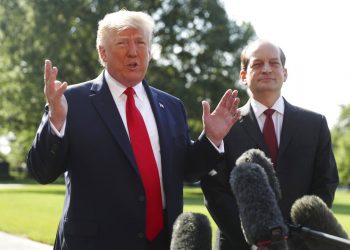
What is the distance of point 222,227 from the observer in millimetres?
3502

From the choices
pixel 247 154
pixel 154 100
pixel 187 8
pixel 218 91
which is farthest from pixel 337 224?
pixel 187 8

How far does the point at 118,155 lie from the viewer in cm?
319

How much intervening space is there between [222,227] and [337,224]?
4.50 ft

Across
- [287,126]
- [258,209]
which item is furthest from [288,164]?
[258,209]

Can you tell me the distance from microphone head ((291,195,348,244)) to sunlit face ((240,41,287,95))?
159 centimetres

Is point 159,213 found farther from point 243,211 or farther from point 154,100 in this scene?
point 243,211

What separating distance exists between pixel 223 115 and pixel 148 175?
1.55 ft

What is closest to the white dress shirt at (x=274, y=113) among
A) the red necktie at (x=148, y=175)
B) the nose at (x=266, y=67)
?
the nose at (x=266, y=67)

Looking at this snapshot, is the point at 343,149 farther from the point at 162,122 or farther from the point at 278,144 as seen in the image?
the point at 162,122

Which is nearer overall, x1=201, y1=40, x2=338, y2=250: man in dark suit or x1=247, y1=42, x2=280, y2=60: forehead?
x1=201, y1=40, x2=338, y2=250: man in dark suit

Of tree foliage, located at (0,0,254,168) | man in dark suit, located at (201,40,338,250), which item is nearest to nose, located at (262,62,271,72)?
man in dark suit, located at (201,40,338,250)

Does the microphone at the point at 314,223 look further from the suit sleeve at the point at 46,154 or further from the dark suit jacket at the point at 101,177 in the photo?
the suit sleeve at the point at 46,154

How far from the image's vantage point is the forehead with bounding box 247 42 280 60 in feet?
12.3

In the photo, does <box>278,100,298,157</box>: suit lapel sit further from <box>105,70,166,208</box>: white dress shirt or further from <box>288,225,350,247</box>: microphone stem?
<box>288,225,350,247</box>: microphone stem
